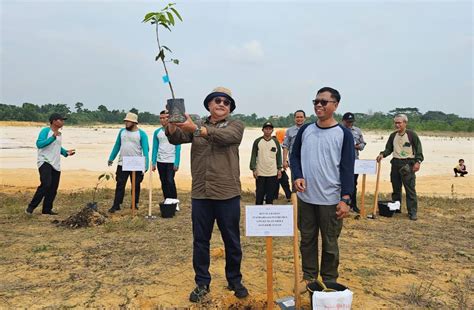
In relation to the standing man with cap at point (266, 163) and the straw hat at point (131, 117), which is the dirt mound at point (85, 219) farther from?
the standing man with cap at point (266, 163)

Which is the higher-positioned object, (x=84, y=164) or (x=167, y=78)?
(x=167, y=78)

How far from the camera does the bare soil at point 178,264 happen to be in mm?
3721

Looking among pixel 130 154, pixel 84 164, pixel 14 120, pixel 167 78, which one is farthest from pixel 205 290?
pixel 14 120

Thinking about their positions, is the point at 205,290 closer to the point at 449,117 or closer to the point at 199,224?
the point at 199,224

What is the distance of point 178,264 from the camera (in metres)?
4.68

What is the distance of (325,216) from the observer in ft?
11.8

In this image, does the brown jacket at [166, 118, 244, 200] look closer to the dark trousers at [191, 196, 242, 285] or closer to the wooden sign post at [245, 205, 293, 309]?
the dark trousers at [191, 196, 242, 285]

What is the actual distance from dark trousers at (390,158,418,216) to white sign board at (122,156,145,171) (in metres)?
5.12

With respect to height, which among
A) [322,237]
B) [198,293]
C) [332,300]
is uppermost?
[322,237]

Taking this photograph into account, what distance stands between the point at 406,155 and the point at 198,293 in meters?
5.47

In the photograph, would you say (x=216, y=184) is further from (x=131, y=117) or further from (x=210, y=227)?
(x=131, y=117)

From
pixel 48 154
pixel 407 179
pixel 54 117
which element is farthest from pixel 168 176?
pixel 407 179

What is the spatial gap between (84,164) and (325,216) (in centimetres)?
1653

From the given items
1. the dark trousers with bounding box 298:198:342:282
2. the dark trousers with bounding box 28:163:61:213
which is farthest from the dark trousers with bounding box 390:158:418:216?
the dark trousers with bounding box 28:163:61:213
